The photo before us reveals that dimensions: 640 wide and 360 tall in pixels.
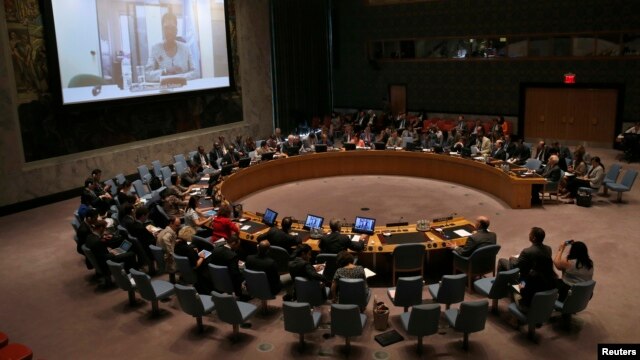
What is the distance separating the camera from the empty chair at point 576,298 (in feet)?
21.4

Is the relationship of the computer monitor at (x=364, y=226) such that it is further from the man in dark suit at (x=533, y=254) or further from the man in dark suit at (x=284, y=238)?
the man in dark suit at (x=533, y=254)

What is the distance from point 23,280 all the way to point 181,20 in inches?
393

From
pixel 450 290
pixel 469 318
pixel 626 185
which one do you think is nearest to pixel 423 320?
pixel 469 318

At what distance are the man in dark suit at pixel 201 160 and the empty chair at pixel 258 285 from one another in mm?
7066

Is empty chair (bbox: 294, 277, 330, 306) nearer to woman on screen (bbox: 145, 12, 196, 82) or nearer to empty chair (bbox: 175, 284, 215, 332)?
empty chair (bbox: 175, 284, 215, 332)

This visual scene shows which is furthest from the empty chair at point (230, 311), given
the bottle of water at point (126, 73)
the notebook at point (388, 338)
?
the bottle of water at point (126, 73)

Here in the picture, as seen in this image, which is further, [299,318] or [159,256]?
[159,256]

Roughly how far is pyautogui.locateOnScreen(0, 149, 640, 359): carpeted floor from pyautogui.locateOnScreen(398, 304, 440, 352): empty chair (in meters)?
0.35

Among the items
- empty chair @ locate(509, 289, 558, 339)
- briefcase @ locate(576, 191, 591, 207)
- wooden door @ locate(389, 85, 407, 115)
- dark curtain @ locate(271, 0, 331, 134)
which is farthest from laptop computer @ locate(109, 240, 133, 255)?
wooden door @ locate(389, 85, 407, 115)

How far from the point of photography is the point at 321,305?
7.52 m

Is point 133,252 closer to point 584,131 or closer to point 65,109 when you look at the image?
point 65,109

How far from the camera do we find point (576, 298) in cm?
656

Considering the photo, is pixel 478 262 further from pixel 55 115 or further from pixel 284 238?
pixel 55 115

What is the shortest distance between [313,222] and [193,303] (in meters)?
2.77
